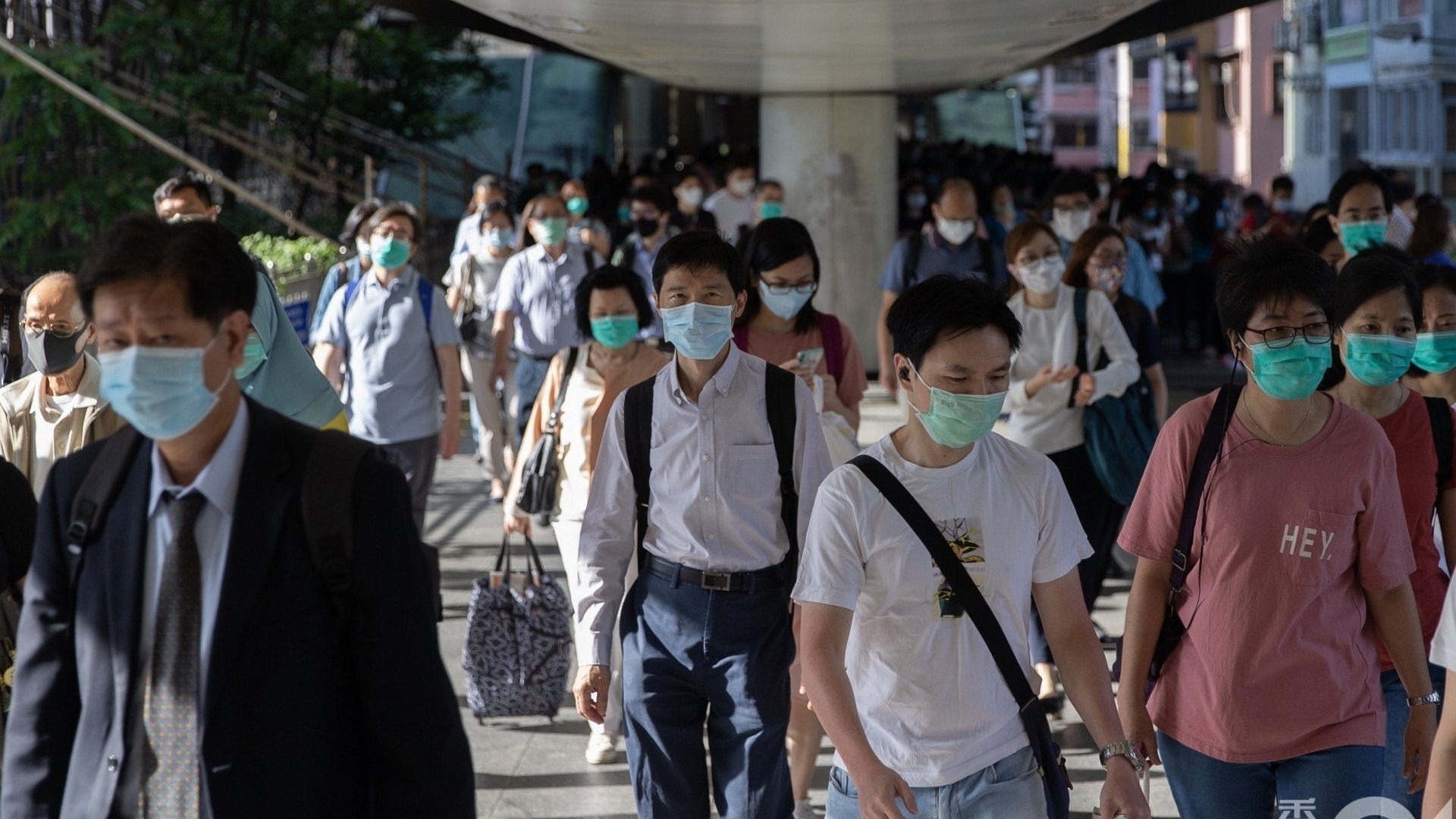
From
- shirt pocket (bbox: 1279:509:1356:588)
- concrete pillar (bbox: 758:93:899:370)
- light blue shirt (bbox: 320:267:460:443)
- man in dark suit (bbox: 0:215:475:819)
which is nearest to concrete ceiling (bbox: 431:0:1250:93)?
concrete pillar (bbox: 758:93:899:370)

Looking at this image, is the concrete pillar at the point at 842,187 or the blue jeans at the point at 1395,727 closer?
the blue jeans at the point at 1395,727

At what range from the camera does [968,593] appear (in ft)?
10.9

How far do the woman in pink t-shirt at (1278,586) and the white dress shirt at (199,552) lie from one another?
6.82ft

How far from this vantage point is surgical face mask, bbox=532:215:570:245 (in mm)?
9805

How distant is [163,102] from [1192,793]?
644 inches

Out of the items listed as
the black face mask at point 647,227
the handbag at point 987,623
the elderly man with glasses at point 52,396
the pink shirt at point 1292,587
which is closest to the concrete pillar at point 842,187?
the black face mask at point 647,227

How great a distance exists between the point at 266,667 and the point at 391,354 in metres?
5.41

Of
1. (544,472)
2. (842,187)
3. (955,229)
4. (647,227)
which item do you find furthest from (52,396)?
(842,187)

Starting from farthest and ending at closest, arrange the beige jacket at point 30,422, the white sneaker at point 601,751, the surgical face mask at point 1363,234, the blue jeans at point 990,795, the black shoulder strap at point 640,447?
1. the surgical face mask at point 1363,234
2. the white sneaker at point 601,751
3. the beige jacket at point 30,422
4. the black shoulder strap at point 640,447
5. the blue jeans at point 990,795

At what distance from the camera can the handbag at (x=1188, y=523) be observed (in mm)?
3691

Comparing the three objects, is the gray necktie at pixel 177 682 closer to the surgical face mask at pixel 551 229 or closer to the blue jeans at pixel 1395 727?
the blue jeans at pixel 1395 727

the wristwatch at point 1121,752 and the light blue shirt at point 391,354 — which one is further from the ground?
the light blue shirt at point 391,354

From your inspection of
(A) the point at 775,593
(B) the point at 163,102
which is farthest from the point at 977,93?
(A) the point at 775,593

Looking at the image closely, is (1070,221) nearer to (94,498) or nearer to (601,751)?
(601,751)
